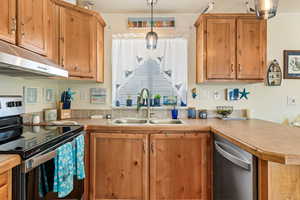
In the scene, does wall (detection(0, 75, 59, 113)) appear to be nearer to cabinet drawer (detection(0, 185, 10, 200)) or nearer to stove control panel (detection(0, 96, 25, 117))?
stove control panel (detection(0, 96, 25, 117))

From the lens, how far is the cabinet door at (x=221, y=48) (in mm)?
2445

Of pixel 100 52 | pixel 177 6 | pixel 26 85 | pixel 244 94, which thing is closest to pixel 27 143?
pixel 26 85

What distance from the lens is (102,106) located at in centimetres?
280

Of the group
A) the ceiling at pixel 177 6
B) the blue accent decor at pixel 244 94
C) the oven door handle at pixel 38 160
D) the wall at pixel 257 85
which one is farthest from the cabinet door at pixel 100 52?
the blue accent decor at pixel 244 94

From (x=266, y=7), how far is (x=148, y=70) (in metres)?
1.65

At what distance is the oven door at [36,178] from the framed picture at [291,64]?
2.86 meters

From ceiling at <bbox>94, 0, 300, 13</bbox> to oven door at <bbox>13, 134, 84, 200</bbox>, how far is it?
189cm

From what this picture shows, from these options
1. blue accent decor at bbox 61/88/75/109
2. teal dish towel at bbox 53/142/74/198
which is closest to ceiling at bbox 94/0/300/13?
blue accent decor at bbox 61/88/75/109

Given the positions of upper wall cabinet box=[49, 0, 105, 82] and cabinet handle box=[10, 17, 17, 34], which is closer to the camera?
cabinet handle box=[10, 17, 17, 34]

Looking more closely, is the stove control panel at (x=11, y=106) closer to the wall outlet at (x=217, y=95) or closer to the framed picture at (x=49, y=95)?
the framed picture at (x=49, y=95)

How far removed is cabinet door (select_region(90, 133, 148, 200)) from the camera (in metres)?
2.11

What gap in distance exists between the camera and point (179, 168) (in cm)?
211

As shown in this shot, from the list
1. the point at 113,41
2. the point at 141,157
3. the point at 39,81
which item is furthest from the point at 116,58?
the point at 141,157

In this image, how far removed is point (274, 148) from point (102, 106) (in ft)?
6.99
